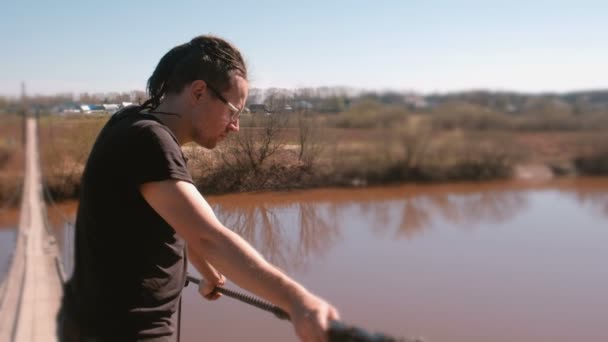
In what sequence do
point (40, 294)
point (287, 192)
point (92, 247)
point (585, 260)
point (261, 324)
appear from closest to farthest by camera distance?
1. point (92, 247)
2. point (287, 192)
3. point (40, 294)
4. point (261, 324)
5. point (585, 260)

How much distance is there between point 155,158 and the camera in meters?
0.76

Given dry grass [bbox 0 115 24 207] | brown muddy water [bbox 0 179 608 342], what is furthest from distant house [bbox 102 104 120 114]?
dry grass [bbox 0 115 24 207]

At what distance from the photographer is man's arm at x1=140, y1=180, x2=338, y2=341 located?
640mm

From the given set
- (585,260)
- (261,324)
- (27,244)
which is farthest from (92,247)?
(585,260)

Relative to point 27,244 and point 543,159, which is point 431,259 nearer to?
point 543,159

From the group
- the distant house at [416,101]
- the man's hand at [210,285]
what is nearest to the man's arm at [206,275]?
the man's hand at [210,285]

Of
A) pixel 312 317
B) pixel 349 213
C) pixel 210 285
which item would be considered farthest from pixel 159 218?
pixel 349 213

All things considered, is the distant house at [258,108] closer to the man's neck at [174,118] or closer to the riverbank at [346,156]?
the riverbank at [346,156]

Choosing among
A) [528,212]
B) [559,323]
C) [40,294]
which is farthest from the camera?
[528,212]

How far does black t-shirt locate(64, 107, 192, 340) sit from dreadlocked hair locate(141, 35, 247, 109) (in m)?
0.10

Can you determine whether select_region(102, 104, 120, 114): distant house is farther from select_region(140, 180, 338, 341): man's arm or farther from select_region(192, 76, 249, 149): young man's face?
select_region(140, 180, 338, 341): man's arm

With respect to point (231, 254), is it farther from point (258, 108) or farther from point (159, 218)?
point (258, 108)

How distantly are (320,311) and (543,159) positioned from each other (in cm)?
1564

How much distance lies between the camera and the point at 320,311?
2.06 feet
